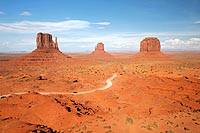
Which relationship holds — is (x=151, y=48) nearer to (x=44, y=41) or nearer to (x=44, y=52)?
(x=44, y=52)

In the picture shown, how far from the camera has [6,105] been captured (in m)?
22.6

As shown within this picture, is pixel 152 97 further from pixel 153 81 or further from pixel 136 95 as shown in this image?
pixel 153 81

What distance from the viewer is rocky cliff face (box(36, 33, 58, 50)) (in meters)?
92.9

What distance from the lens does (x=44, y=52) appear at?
3634 inches

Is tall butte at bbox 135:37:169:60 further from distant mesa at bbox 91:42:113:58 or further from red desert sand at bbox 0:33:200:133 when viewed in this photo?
red desert sand at bbox 0:33:200:133

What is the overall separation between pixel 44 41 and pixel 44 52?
6.12 m

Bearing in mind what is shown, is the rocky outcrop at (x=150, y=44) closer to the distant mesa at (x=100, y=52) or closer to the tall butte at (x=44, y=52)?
the tall butte at (x=44, y=52)

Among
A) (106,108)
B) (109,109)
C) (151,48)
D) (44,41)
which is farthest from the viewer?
(151,48)

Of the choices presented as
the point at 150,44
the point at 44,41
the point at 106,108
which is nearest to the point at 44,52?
the point at 44,41

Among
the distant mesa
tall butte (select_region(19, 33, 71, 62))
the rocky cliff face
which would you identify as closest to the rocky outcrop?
tall butte (select_region(19, 33, 71, 62))

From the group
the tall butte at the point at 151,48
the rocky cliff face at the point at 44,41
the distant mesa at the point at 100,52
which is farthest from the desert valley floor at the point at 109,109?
the distant mesa at the point at 100,52

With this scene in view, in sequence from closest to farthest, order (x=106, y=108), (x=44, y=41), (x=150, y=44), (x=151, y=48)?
(x=106, y=108), (x=44, y=41), (x=150, y=44), (x=151, y=48)

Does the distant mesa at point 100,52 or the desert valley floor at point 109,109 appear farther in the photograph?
the distant mesa at point 100,52

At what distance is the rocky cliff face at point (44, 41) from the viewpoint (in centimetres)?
9288
